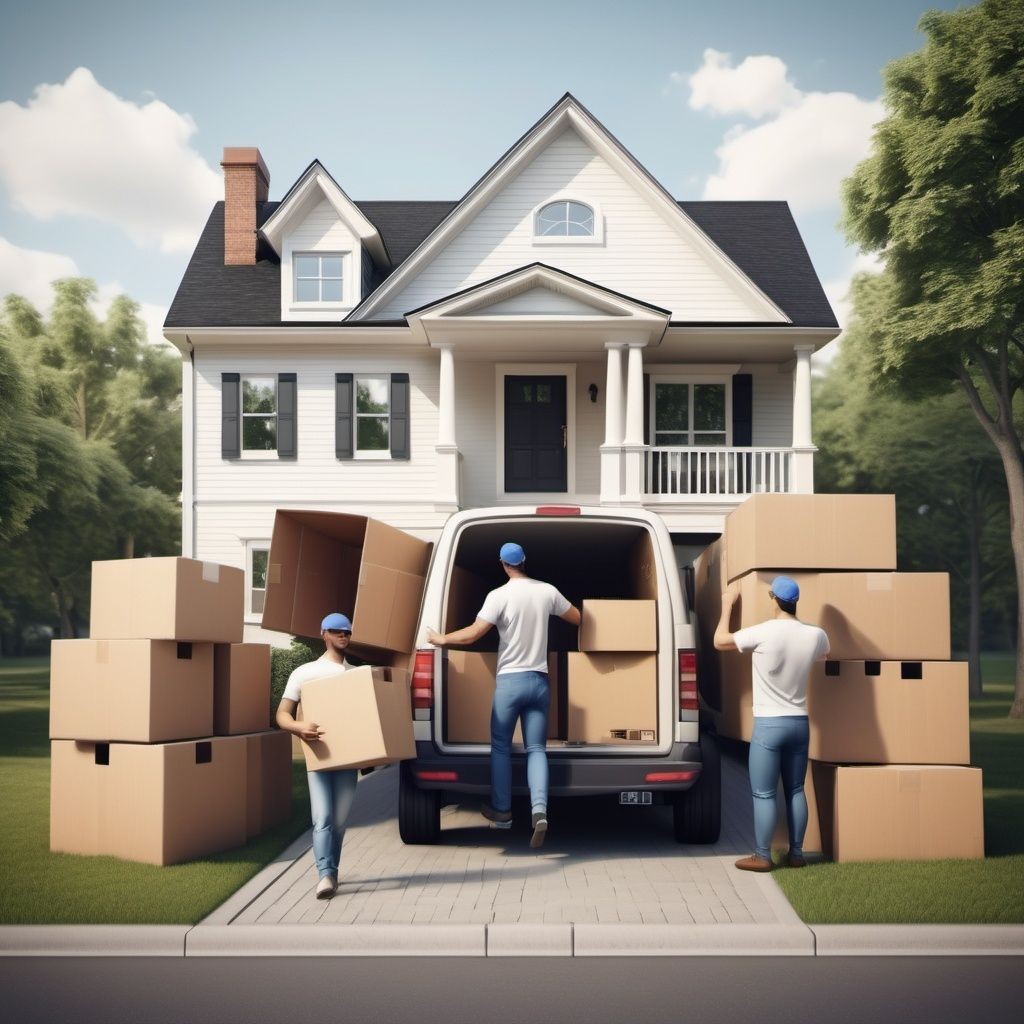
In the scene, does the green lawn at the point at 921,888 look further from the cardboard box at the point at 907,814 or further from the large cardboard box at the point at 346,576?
the large cardboard box at the point at 346,576

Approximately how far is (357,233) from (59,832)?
17.9 m

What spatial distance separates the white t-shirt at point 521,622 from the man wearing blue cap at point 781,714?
4.19ft

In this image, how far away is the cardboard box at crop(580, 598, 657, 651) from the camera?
29.0 feet

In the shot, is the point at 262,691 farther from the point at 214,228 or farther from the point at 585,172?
the point at 214,228

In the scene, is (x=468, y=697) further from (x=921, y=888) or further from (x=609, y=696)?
(x=921, y=888)

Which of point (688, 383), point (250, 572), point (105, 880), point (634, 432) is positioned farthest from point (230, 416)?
point (105, 880)

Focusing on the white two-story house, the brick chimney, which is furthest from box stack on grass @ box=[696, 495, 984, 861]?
the brick chimney

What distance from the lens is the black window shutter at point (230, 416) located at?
2423 cm

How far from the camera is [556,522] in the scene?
938 centimetres

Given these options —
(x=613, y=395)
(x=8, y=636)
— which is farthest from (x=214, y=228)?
(x=8, y=636)

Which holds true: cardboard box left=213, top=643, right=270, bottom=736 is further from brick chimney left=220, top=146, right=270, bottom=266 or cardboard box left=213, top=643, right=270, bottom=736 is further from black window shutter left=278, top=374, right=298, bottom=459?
brick chimney left=220, top=146, right=270, bottom=266

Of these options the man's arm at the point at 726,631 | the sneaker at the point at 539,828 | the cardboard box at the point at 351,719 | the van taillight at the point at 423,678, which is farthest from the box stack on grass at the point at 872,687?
the cardboard box at the point at 351,719

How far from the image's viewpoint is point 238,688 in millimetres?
9383

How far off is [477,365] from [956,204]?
9.71 metres
